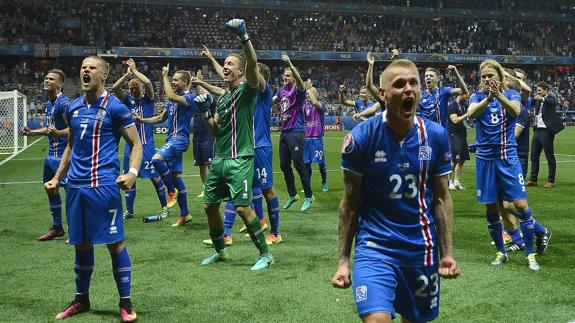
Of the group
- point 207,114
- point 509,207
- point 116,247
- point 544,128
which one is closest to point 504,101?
point 509,207

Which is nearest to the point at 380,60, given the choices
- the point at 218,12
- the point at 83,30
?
the point at 218,12

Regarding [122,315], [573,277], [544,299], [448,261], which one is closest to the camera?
[448,261]

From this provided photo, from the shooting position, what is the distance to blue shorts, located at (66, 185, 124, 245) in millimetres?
5711

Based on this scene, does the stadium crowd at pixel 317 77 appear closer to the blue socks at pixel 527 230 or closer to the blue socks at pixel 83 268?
the blue socks at pixel 83 268

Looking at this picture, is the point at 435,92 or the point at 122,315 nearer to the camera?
the point at 122,315

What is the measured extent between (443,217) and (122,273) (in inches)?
122

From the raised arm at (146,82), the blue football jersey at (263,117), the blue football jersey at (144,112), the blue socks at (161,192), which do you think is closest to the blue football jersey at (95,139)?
the raised arm at (146,82)

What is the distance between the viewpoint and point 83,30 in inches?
1977

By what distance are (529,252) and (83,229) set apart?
16.2 ft

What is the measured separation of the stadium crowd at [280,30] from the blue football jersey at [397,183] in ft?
158

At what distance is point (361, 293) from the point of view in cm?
361

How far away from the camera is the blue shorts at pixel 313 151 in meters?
14.6

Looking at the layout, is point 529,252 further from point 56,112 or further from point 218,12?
point 218,12

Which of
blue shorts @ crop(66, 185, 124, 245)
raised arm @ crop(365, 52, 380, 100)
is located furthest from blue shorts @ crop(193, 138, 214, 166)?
blue shorts @ crop(66, 185, 124, 245)
